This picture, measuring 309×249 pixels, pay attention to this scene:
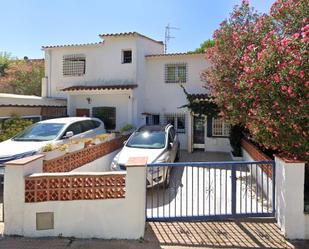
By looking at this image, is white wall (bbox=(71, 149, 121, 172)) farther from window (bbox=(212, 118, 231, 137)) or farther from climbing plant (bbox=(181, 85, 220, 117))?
window (bbox=(212, 118, 231, 137))

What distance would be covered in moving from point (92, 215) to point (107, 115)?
11.6 meters

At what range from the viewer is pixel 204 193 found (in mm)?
6406

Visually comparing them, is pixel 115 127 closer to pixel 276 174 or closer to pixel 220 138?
pixel 220 138

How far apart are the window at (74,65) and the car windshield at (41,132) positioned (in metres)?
7.94

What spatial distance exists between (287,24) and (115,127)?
37.3 ft

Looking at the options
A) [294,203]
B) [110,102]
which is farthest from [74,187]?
[110,102]

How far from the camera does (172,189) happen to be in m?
8.26

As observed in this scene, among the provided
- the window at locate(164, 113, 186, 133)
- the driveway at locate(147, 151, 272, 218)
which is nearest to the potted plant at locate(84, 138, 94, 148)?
the driveway at locate(147, 151, 272, 218)

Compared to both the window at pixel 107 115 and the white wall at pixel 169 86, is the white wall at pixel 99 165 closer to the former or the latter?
the window at pixel 107 115

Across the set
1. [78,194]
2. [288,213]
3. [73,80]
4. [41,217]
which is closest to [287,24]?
[288,213]

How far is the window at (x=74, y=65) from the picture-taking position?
17484 millimetres

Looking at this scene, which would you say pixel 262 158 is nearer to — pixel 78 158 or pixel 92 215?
pixel 92 215

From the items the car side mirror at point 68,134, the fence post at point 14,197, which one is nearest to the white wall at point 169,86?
the car side mirror at point 68,134

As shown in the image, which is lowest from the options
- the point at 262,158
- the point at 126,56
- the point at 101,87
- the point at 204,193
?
the point at 204,193
